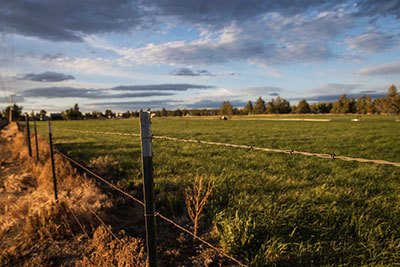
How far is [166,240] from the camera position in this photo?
14.5ft

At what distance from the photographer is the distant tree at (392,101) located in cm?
9825

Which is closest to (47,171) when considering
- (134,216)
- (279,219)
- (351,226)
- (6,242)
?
(6,242)

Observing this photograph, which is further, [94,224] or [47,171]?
[47,171]

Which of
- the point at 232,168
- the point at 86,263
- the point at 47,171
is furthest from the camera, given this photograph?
the point at 232,168

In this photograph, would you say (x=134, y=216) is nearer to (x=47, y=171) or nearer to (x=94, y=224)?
(x=94, y=224)

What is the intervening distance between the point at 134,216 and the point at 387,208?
15.0 ft

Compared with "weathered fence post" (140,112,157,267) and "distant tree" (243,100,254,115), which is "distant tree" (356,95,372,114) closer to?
"distant tree" (243,100,254,115)

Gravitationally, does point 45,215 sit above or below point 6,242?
above

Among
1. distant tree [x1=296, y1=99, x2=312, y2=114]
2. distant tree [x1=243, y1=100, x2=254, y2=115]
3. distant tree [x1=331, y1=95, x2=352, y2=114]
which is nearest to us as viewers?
distant tree [x1=331, y1=95, x2=352, y2=114]

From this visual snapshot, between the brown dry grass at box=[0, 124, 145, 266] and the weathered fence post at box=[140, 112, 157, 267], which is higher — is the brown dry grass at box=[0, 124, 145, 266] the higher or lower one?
the lower one

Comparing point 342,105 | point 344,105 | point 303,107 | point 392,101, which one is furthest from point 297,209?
point 303,107

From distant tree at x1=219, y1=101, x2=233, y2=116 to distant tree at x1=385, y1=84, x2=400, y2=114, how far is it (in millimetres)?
68273

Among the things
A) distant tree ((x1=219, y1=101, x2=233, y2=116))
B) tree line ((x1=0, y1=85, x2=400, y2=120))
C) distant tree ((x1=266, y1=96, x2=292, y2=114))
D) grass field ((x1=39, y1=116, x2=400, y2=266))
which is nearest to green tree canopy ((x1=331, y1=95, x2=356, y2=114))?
tree line ((x1=0, y1=85, x2=400, y2=120))

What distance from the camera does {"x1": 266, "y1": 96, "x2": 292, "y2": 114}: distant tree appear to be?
151125 millimetres
